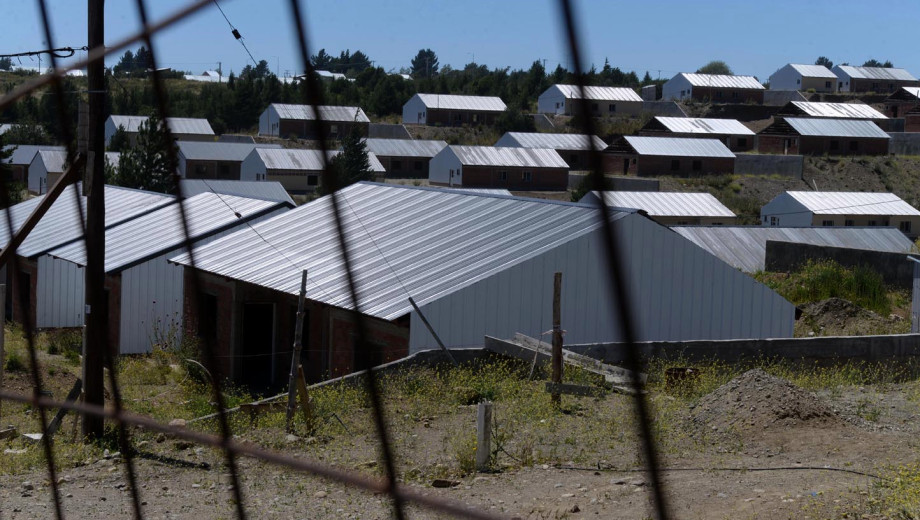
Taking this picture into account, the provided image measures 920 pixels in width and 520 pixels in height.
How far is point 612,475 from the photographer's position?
8.28 m

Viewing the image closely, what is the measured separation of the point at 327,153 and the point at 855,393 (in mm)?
11098

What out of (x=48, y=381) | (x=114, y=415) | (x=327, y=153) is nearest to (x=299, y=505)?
(x=114, y=415)

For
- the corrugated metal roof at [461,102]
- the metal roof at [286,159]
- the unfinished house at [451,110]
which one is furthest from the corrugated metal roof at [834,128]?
the metal roof at [286,159]

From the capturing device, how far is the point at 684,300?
15.0 m

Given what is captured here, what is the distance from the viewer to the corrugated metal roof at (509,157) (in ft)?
171

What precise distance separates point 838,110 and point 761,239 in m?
44.0

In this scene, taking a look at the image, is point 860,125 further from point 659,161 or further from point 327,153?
point 327,153

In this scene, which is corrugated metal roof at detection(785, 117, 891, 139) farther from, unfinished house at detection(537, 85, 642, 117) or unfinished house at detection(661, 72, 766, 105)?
unfinished house at detection(661, 72, 766, 105)

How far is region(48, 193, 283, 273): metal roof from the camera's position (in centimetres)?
1991

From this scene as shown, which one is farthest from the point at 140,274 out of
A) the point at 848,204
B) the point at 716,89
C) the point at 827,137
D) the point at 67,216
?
the point at 716,89

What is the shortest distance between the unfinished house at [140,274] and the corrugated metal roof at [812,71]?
77089 millimetres

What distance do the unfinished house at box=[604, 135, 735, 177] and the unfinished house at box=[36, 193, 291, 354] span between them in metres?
35.7

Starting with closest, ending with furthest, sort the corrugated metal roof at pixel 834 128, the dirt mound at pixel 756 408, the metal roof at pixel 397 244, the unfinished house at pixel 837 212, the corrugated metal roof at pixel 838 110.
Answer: the dirt mound at pixel 756 408 → the metal roof at pixel 397 244 → the unfinished house at pixel 837 212 → the corrugated metal roof at pixel 834 128 → the corrugated metal roof at pixel 838 110

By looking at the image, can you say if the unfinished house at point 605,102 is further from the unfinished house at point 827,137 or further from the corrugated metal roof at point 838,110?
the unfinished house at point 827,137
